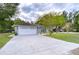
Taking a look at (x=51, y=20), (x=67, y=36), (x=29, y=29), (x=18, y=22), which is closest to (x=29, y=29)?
(x=29, y=29)

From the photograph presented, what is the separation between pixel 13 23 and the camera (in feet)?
11.7

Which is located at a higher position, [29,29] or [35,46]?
[29,29]

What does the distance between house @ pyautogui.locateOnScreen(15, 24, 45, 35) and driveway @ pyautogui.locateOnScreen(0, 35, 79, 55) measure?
9 centimetres

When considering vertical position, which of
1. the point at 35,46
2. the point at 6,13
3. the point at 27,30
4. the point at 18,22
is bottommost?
the point at 35,46

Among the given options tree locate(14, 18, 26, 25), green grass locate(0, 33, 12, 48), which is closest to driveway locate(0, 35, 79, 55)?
green grass locate(0, 33, 12, 48)

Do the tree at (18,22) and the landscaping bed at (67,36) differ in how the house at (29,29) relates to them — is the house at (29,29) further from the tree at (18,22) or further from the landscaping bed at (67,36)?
the landscaping bed at (67,36)

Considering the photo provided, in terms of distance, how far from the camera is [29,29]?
3.65 metres

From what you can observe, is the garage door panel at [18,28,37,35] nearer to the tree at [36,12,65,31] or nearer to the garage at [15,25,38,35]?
the garage at [15,25,38,35]

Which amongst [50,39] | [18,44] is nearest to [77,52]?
[50,39]

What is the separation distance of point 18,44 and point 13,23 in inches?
12.9

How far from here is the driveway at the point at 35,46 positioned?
3.53 m

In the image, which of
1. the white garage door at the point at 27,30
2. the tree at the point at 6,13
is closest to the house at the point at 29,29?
the white garage door at the point at 27,30

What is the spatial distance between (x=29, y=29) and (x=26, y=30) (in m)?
0.05

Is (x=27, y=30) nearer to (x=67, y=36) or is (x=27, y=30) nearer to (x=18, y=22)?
(x=18, y=22)
